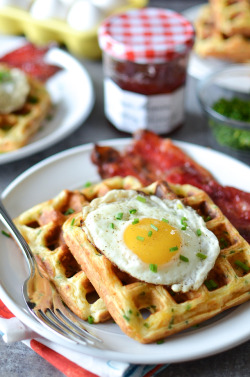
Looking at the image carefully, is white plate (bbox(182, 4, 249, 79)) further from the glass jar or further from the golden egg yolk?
the golden egg yolk

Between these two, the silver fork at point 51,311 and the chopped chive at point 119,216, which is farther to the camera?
the chopped chive at point 119,216

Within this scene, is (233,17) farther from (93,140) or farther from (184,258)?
(184,258)

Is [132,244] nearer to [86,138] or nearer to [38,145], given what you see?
[38,145]

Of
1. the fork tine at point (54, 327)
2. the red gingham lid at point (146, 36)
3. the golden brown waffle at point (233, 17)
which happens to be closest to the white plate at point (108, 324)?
the fork tine at point (54, 327)

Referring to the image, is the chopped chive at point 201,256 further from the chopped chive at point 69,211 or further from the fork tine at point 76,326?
the chopped chive at point 69,211

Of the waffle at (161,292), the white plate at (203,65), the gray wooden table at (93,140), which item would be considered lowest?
the gray wooden table at (93,140)

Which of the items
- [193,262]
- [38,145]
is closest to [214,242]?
[193,262]
